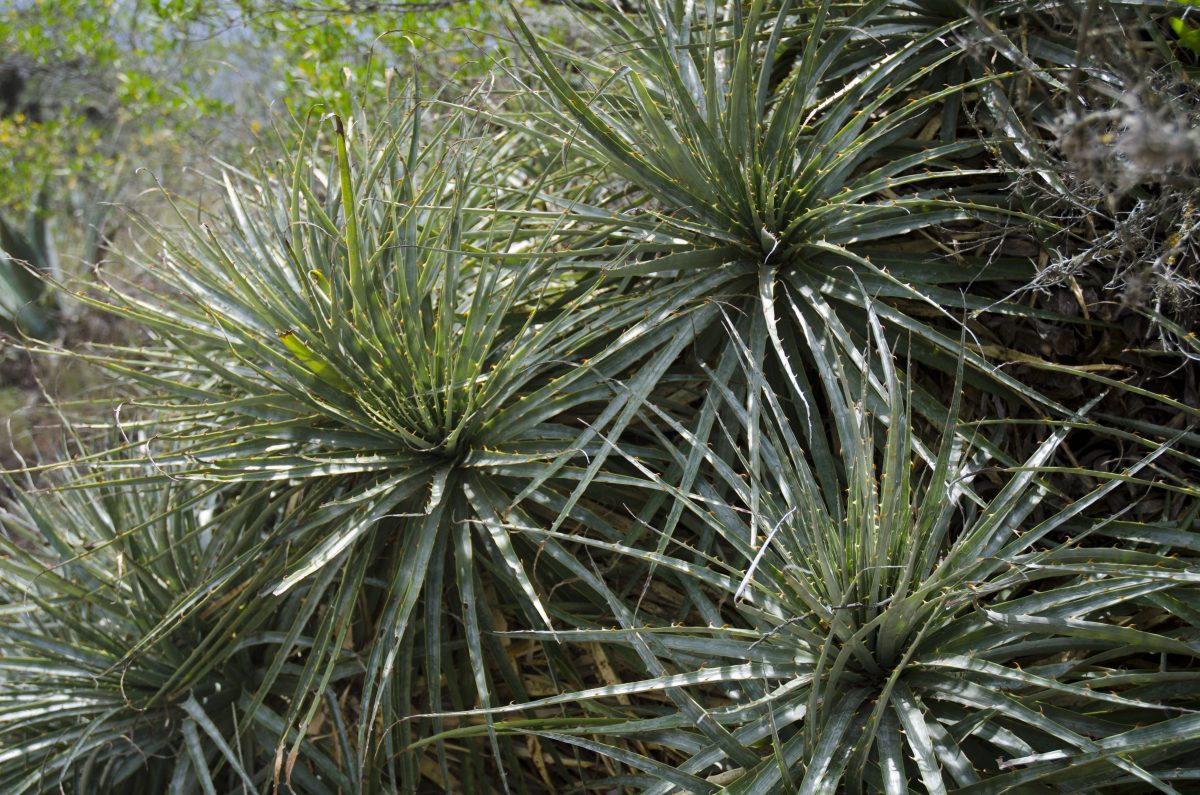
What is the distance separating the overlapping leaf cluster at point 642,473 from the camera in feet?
6.39

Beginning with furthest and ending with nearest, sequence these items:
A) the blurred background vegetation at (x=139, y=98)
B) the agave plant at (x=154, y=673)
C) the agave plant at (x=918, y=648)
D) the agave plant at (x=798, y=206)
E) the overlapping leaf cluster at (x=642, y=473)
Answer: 1. the blurred background vegetation at (x=139, y=98)
2. the agave plant at (x=154, y=673)
3. the agave plant at (x=798, y=206)
4. the overlapping leaf cluster at (x=642, y=473)
5. the agave plant at (x=918, y=648)

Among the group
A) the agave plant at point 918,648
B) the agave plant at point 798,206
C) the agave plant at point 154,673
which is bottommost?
the agave plant at point 154,673

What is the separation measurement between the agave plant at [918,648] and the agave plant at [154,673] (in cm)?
101

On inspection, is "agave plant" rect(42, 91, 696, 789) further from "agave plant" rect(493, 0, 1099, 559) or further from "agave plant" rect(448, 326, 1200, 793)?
"agave plant" rect(448, 326, 1200, 793)

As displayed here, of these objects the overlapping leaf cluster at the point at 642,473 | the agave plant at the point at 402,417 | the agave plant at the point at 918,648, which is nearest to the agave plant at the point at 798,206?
the overlapping leaf cluster at the point at 642,473

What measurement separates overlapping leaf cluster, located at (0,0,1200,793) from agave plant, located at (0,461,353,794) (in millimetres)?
14

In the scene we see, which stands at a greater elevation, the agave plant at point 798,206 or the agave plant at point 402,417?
the agave plant at point 798,206

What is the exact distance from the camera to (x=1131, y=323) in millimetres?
2318

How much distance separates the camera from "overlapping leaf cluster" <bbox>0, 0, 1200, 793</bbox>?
1.95 m

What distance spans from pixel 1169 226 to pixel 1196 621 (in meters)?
0.80

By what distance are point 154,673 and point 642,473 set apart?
4.65ft

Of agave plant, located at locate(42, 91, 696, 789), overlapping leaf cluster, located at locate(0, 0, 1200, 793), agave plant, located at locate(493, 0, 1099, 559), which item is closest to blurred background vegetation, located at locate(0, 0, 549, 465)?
agave plant, located at locate(42, 91, 696, 789)

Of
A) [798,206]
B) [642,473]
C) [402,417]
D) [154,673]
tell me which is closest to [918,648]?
[642,473]

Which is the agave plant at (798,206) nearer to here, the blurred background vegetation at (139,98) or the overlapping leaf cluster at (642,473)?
the overlapping leaf cluster at (642,473)
